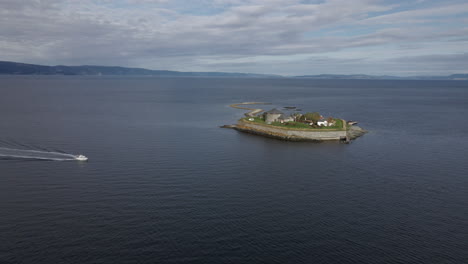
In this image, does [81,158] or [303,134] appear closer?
[81,158]

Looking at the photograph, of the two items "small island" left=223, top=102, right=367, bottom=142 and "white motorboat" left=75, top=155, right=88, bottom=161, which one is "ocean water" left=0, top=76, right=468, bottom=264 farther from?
"small island" left=223, top=102, right=367, bottom=142

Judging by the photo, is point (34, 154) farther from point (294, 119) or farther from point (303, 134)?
point (294, 119)

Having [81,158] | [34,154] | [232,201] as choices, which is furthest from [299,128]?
[34,154]

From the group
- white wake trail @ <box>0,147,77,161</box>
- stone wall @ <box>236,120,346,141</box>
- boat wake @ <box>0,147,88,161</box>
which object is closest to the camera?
boat wake @ <box>0,147,88,161</box>

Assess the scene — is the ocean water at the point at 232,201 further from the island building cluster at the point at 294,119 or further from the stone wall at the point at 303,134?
the island building cluster at the point at 294,119

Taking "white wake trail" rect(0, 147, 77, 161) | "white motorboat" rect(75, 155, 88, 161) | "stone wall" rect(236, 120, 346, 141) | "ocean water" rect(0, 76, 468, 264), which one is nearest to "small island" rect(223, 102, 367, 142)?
"stone wall" rect(236, 120, 346, 141)

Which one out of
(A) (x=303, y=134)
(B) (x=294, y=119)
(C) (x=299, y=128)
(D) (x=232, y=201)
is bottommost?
(D) (x=232, y=201)

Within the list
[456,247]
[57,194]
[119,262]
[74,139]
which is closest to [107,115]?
[74,139]

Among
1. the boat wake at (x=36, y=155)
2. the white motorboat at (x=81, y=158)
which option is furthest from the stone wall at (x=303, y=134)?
the boat wake at (x=36, y=155)
